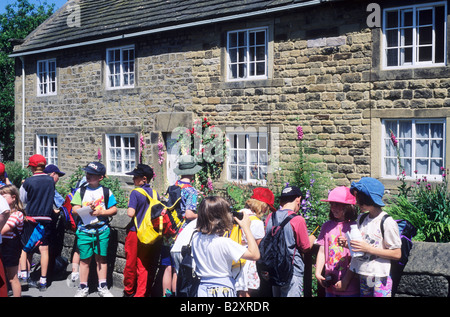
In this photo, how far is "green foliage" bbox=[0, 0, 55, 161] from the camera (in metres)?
21.6

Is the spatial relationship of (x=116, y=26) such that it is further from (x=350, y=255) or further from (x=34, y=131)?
(x=350, y=255)

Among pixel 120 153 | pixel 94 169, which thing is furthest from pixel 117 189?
pixel 94 169

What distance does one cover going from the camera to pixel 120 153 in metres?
15.0

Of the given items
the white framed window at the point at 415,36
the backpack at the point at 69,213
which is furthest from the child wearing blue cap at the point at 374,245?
the white framed window at the point at 415,36

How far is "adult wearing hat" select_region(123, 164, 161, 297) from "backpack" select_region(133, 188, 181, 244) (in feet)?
0.44

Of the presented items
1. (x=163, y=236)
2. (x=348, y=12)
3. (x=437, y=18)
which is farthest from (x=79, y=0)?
(x=163, y=236)

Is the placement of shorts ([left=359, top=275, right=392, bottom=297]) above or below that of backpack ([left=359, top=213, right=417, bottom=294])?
below

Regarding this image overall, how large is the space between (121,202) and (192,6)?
5.37 meters

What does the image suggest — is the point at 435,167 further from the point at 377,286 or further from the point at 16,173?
the point at 16,173

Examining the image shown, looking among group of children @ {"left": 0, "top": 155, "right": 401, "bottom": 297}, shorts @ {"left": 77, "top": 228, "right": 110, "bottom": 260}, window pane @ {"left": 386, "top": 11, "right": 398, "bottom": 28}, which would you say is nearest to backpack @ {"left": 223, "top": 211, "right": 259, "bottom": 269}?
group of children @ {"left": 0, "top": 155, "right": 401, "bottom": 297}

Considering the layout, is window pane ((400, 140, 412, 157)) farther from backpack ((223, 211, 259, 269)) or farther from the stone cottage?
backpack ((223, 211, 259, 269))

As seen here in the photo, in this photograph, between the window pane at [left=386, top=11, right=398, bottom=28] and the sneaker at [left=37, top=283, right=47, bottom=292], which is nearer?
the sneaker at [left=37, top=283, right=47, bottom=292]

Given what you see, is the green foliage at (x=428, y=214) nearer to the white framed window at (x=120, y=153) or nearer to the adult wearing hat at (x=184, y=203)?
the adult wearing hat at (x=184, y=203)

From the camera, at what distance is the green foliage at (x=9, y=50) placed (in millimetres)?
21634
